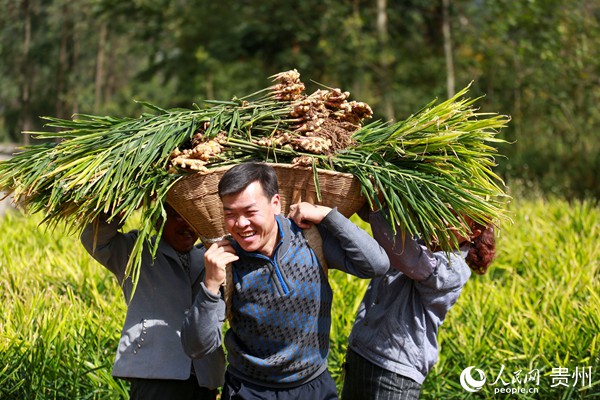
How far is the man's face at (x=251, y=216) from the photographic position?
8.76 feet

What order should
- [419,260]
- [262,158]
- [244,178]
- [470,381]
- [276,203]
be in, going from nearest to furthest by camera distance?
1. [244,178]
2. [276,203]
3. [262,158]
4. [419,260]
5. [470,381]

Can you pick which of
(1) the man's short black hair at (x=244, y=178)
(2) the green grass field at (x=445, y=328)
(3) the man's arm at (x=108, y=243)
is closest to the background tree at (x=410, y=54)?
(2) the green grass field at (x=445, y=328)

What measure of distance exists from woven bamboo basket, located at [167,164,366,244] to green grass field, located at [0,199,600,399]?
1.69 meters

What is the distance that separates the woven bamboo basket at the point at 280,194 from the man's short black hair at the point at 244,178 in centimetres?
9

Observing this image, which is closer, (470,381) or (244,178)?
(244,178)

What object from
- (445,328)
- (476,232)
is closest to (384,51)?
(445,328)

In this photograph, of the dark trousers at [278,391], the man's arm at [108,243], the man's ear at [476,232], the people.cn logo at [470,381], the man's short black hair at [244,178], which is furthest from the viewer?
the people.cn logo at [470,381]

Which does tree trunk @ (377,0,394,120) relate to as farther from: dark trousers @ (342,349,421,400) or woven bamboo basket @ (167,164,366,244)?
woven bamboo basket @ (167,164,366,244)

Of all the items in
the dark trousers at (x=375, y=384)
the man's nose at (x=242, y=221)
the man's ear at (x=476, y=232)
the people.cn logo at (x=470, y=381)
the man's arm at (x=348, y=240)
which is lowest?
the people.cn logo at (x=470, y=381)

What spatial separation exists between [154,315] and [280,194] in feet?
2.49

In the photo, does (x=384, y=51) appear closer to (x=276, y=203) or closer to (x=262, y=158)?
(x=262, y=158)

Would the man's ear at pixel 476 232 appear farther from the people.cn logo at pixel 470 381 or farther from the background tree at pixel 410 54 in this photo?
the background tree at pixel 410 54

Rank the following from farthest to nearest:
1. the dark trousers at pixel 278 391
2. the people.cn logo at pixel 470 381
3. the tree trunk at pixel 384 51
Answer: the tree trunk at pixel 384 51 → the people.cn logo at pixel 470 381 → the dark trousers at pixel 278 391

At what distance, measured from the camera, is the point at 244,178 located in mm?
2654
